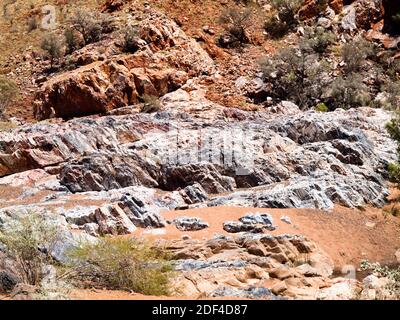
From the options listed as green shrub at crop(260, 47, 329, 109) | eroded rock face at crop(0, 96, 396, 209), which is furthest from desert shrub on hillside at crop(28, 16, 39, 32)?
green shrub at crop(260, 47, 329, 109)

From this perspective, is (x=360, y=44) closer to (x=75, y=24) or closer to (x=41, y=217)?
(x=75, y=24)

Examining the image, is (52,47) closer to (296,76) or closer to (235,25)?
(235,25)

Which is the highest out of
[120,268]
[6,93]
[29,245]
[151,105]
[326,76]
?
[29,245]

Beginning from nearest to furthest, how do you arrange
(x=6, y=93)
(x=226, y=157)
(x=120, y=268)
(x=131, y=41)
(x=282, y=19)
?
(x=120, y=268), (x=226, y=157), (x=6, y=93), (x=131, y=41), (x=282, y=19)

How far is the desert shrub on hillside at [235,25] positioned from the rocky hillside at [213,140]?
109 mm

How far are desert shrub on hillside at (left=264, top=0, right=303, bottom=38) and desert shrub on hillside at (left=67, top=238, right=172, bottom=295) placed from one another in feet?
96.4

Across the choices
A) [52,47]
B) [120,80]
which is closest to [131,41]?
[120,80]

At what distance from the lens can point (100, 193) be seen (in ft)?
61.4

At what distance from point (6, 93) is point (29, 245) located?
24.7 meters

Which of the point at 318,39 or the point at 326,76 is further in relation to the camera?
the point at 318,39

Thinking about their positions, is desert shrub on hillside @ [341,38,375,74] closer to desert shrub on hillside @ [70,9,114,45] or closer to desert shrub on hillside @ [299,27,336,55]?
desert shrub on hillside @ [299,27,336,55]

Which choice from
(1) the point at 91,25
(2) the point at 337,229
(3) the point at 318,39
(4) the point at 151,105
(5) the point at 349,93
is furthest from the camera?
(1) the point at 91,25

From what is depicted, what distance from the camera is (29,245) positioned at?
30.4 feet

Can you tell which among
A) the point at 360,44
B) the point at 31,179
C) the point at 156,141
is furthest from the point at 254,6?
the point at 31,179
